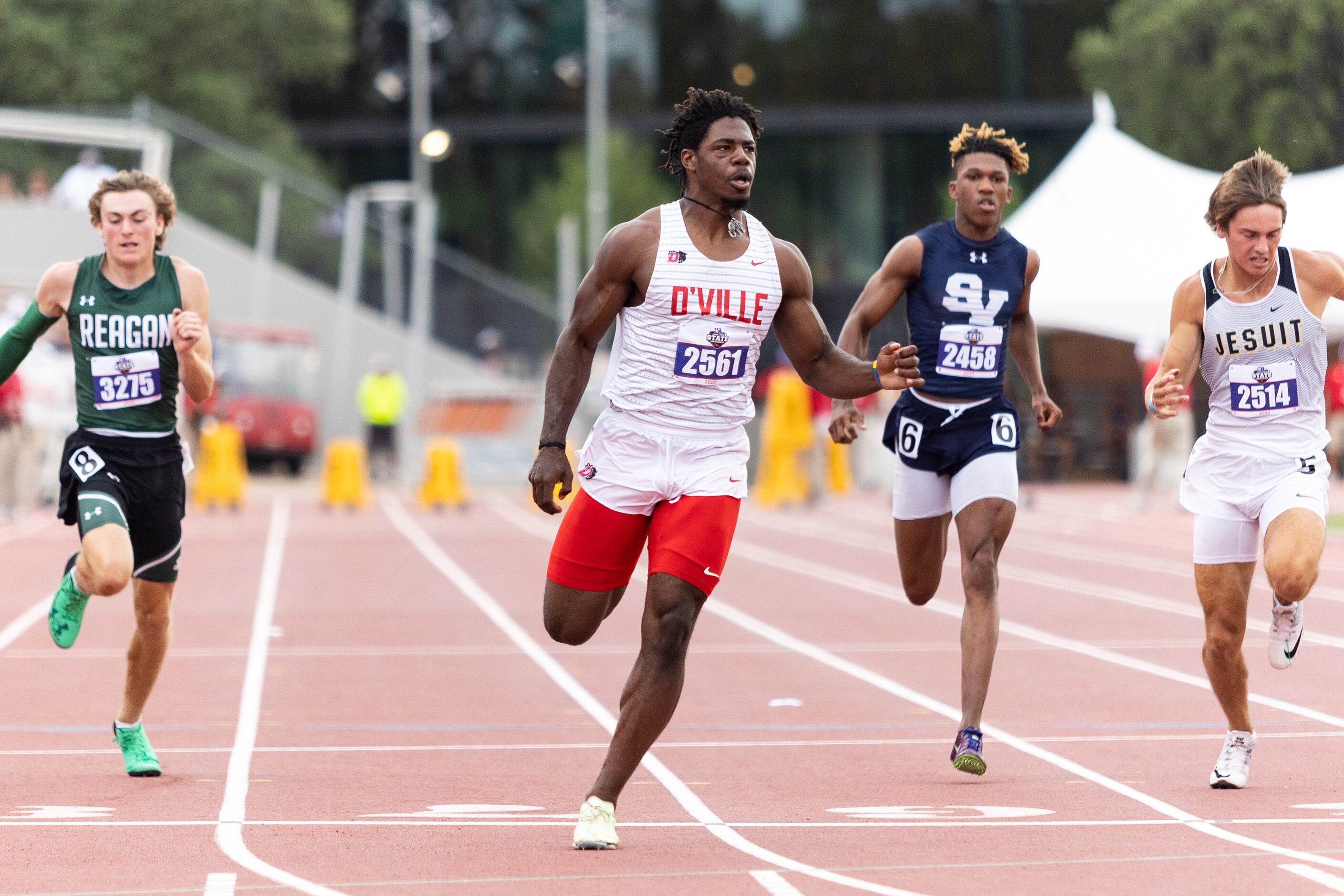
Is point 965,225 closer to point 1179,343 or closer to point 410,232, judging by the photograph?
point 1179,343

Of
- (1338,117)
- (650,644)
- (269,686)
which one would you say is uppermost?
(1338,117)

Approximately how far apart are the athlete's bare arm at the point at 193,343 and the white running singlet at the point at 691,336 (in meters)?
1.70

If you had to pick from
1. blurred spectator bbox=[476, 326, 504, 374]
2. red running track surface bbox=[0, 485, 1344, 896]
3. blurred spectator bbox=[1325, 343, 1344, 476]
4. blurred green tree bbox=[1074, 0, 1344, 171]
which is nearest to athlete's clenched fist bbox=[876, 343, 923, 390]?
red running track surface bbox=[0, 485, 1344, 896]

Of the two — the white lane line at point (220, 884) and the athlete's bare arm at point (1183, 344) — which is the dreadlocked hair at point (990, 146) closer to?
the athlete's bare arm at point (1183, 344)

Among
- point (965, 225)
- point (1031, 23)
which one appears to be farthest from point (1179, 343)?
point (1031, 23)

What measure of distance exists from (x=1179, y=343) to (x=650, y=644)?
2305 millimetres

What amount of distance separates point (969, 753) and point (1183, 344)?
1612 mm

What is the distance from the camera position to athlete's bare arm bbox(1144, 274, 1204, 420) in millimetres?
6988

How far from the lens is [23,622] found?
13742 mm

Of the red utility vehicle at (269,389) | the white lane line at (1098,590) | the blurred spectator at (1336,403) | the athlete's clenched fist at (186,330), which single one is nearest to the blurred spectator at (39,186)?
the red utility vehicle at (269,389)

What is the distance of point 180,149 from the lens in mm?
34375

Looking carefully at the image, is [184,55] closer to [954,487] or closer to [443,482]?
[443,482]

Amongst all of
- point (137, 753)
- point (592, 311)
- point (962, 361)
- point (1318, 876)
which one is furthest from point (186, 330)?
point (1318, 876)

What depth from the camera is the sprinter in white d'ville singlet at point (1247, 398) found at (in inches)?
281
